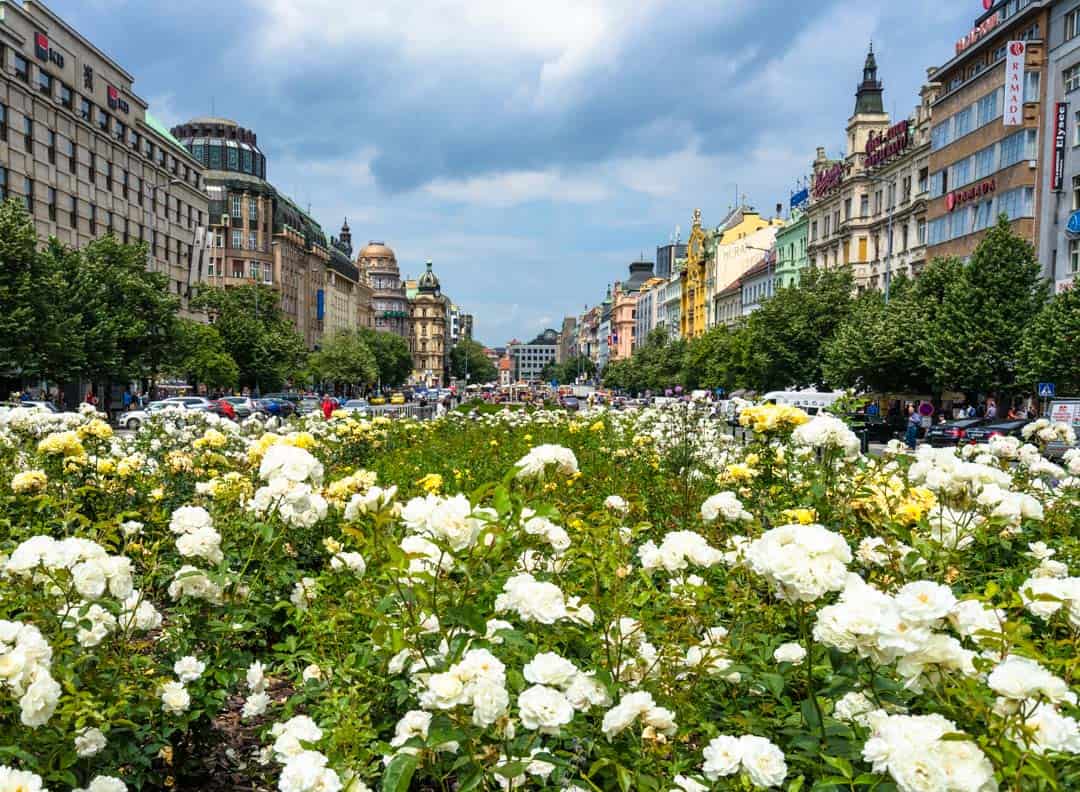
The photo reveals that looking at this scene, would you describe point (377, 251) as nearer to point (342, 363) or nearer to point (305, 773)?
point (342, 363)

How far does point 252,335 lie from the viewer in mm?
61062

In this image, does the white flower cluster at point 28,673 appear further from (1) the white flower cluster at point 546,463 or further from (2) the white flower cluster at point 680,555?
(2) the white flower cluster at point 680,555

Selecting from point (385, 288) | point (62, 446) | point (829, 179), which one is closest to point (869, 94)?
point (829, 179)

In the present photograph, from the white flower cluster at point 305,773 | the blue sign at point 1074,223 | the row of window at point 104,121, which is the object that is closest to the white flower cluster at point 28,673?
the white flower cluster at point 305,773

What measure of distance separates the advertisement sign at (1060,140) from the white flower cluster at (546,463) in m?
40.8

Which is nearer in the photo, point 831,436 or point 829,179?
point 831,436

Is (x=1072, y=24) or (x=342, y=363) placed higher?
(x=1072, y=24)

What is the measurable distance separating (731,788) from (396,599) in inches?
47.6

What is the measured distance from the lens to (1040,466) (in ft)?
21.8

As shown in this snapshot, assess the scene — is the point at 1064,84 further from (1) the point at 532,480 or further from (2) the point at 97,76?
(2) the point at 97,76

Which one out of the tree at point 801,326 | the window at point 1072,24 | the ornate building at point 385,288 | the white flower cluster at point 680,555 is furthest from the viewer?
the ornate building at point 385,288

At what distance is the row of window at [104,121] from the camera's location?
4941 centimetres

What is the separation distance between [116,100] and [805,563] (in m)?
68.2

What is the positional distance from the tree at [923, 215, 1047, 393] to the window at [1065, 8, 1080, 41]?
377 inches
